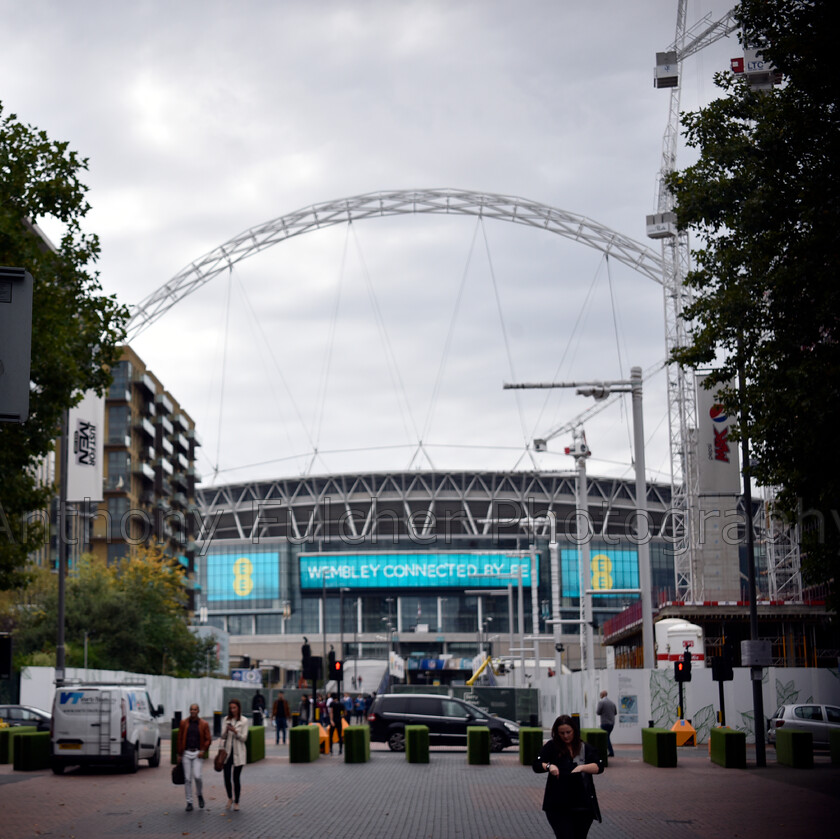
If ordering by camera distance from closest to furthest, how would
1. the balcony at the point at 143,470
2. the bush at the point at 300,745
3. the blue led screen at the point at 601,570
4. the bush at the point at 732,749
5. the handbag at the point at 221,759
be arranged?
1. the handbag at the point at 221,759
2. the bush at the point at 732,749
3. the bush at the point at 300,745
4. the balcony at the point at 143,470
5. the blue led screen at the point at 601,570

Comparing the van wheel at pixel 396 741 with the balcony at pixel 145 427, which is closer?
the van wheel at pixel 396 741

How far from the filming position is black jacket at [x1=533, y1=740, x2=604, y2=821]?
11.9m

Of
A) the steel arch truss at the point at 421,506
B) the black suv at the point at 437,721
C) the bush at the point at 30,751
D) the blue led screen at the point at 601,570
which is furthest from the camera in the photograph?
the steel arch truss at the point at 421,506

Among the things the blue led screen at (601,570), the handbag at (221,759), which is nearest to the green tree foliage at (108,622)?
the handbag at (221,759)

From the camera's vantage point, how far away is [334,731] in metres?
40.8

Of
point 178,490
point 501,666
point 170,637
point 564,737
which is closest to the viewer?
point 564,737

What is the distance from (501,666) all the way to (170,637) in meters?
33.2

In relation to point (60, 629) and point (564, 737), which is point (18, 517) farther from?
point (564, 737)

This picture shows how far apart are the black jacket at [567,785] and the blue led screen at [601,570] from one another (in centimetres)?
14052

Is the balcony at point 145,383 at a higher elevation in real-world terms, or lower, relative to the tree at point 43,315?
higher

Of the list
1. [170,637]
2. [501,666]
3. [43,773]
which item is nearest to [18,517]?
[43,773]

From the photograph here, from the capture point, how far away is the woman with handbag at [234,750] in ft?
70.4

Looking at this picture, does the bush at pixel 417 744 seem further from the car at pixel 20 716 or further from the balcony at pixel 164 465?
the balcony at pixel 164 465

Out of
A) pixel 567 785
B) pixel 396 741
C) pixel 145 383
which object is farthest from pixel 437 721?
pixel 145 383
